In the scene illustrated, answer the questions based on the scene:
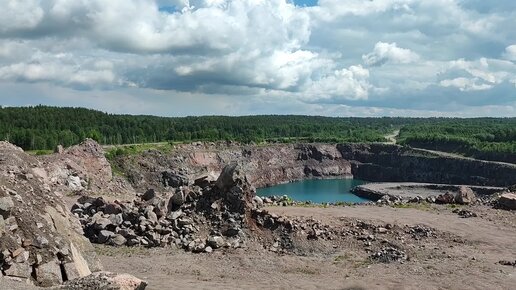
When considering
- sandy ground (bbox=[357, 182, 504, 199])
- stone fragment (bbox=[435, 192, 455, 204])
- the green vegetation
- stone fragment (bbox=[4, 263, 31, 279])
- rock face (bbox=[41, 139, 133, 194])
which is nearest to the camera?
stone fragment (bbox=[4, 263, 31, 279])

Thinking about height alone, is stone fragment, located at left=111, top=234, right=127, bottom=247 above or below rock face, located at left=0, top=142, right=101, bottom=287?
below

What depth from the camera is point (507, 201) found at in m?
41.2

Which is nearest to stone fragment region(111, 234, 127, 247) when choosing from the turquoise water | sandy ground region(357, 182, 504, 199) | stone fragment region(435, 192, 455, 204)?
stone fragment region(435, 192, 455, 204)

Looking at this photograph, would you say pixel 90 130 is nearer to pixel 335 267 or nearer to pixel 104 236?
pixel 104 236

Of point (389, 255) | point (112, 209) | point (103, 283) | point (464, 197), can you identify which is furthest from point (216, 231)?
point (464, 197)

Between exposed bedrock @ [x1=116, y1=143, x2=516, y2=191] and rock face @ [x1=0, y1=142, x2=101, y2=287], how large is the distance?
55934 millimetres

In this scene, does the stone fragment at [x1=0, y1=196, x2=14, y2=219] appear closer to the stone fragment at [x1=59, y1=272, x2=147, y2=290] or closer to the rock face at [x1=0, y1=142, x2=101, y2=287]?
the rock face at [x1=0, y1=142, x2=101, y2=287]

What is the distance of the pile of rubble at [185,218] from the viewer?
1147 inches

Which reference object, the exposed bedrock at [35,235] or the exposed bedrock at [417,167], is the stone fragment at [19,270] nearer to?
the exposed bedrock at [35,235]

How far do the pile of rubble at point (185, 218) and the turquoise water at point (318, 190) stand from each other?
6137 cm

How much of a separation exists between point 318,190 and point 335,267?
285 feet

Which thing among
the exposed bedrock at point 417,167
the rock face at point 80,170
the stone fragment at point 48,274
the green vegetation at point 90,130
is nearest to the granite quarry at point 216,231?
the stone fragment at point 48,274

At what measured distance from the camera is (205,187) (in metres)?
32.2

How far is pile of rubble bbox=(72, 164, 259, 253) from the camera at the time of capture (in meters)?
29.1
